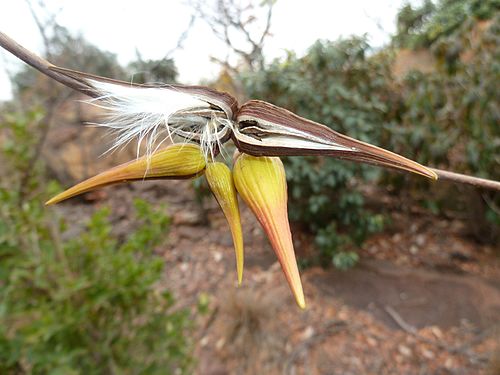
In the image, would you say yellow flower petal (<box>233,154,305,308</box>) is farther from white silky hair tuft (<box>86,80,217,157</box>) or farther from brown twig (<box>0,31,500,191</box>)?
brown twig (<box>0,31,500,191</box>)

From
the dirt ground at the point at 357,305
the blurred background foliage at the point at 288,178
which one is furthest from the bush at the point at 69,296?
the dirt ground at the point at 357,305

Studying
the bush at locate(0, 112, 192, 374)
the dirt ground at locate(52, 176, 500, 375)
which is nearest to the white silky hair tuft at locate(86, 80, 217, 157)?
the bush at locate(0, 112, 192, 374)

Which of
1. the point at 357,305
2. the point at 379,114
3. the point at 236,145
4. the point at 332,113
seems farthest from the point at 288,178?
the point at 236,145

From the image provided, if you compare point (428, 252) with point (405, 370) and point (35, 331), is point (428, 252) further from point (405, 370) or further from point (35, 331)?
point (35, 331)

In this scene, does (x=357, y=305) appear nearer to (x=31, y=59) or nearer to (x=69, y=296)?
(x=69, y=296)

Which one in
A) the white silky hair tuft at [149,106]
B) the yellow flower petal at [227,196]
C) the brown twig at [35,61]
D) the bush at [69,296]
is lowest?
the bush at [69,296]

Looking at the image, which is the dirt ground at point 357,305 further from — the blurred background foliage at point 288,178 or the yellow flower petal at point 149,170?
the yellow flower petal at point 149,170
